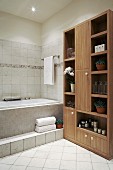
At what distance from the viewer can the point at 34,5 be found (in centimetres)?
311

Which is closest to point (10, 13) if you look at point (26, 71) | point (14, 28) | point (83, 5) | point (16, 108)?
point (14, 28)

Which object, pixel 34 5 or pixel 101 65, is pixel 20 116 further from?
pixel 34 5

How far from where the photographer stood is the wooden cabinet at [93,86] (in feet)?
Answer: 6.53

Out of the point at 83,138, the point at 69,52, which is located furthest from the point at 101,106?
the point at 69,52

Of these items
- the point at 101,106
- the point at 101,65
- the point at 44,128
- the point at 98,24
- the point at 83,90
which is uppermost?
the point at 98,24

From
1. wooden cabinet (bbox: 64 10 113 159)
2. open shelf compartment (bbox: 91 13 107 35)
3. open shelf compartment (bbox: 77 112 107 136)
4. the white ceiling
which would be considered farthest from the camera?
the white ceiling

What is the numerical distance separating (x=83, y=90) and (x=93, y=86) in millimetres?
184

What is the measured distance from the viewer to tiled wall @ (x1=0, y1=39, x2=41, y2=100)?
11.3 ft

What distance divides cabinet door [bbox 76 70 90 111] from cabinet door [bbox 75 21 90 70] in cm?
12

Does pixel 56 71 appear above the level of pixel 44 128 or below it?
above

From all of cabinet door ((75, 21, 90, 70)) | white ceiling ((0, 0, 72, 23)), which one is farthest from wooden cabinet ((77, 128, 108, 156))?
white ceiling ((0, 0, 72, 23))

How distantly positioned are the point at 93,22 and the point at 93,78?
90cm

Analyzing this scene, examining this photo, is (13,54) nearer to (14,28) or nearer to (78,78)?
(14,28)

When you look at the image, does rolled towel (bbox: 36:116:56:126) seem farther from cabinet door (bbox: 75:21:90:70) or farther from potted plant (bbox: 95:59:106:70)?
potted plant (bbox: 95:59:106:70)
